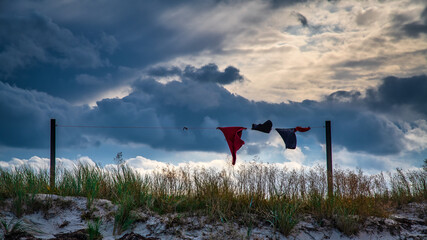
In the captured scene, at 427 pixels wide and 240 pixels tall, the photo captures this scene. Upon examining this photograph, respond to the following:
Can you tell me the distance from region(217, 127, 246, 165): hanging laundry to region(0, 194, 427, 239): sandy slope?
2591 mm

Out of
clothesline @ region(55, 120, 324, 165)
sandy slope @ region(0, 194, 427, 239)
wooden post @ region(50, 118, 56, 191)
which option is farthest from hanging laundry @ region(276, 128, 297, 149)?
wooden post @ region(50, 118, 56, 191)

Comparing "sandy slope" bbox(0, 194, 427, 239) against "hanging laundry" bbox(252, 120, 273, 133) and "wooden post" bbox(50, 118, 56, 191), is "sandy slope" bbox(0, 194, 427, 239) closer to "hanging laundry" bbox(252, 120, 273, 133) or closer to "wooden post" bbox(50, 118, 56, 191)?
"wooden post" bbox(50, 118, 56, 191)

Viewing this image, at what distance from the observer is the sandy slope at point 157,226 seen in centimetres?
575

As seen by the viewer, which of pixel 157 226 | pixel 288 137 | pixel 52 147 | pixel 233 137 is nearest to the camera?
pixel 157 226

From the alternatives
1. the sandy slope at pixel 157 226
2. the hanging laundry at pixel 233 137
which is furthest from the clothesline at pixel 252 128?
the sandy slope at pixel 157 226

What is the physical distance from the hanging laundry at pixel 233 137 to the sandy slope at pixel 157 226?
2591mm

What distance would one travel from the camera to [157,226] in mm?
5906

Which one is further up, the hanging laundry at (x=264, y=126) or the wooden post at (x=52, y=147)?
the hanging laundry at (x=264, y=126)

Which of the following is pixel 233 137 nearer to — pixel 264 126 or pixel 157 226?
pixel 264 126

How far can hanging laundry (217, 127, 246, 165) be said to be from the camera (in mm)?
8602

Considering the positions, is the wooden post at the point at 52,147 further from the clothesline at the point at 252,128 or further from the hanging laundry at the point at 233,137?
the hanging laundry at the point at 233,137

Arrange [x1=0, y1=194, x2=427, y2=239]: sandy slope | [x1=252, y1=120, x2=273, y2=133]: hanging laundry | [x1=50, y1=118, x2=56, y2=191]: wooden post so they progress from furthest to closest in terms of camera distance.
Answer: [x1=252, y1=120, x2=273, y2=133]: hanging laundry
[x1=50, y1=118, x2=56, y2=191]: wooden post
[x1=0, y1=194, x2=427, y2=239]: sandy slope

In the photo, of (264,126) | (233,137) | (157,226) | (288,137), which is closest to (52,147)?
(157,226)

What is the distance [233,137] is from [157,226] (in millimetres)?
3460
